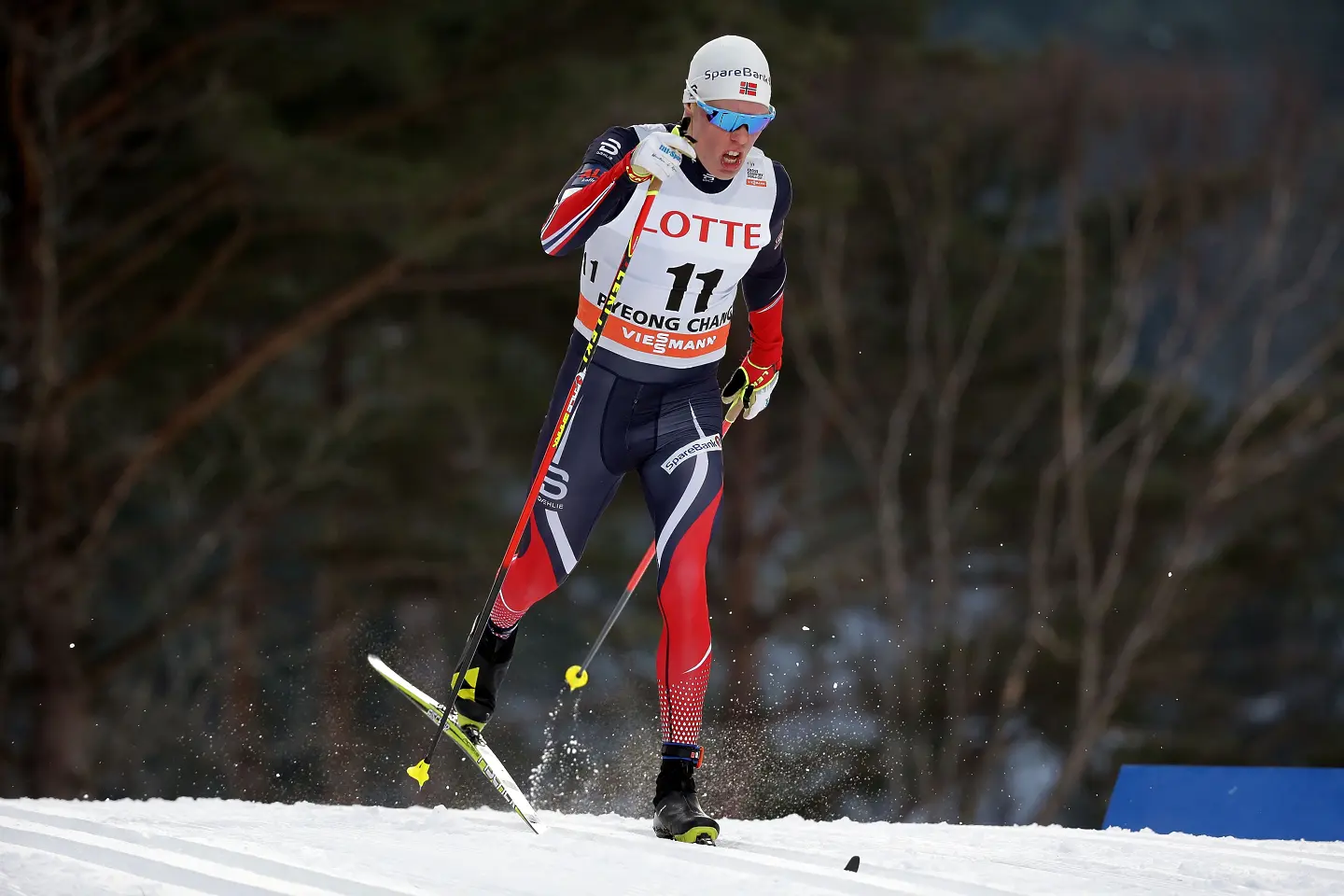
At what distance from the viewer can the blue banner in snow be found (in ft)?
15.3

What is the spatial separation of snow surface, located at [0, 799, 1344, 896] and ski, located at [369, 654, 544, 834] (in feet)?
0.20

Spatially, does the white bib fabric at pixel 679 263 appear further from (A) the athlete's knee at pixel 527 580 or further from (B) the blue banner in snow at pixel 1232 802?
(B) the blue banner in snow at pixel 1232 802

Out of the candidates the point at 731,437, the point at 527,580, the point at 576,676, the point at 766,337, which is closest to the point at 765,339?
the point at 766,337

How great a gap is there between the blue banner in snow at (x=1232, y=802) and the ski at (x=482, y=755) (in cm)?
196

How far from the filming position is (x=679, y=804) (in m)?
3.71

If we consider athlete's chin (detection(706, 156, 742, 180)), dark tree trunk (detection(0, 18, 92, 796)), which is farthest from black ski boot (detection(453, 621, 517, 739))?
dark tree trunk (detection(0, 18, 92, 796))

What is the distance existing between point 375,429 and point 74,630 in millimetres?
3050

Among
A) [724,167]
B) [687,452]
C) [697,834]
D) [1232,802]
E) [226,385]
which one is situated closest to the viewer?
[697,834]

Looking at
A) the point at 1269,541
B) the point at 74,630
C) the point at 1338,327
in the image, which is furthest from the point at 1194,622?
the point at 74,630

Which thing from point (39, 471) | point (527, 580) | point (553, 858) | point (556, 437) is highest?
point (39, 471)

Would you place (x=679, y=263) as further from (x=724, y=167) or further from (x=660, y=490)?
(x=660, y=490)

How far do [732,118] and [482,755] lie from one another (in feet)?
5.84

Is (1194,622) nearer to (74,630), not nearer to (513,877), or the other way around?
(74,630)

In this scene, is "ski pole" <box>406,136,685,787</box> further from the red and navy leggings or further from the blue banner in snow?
the blue banner in snow
